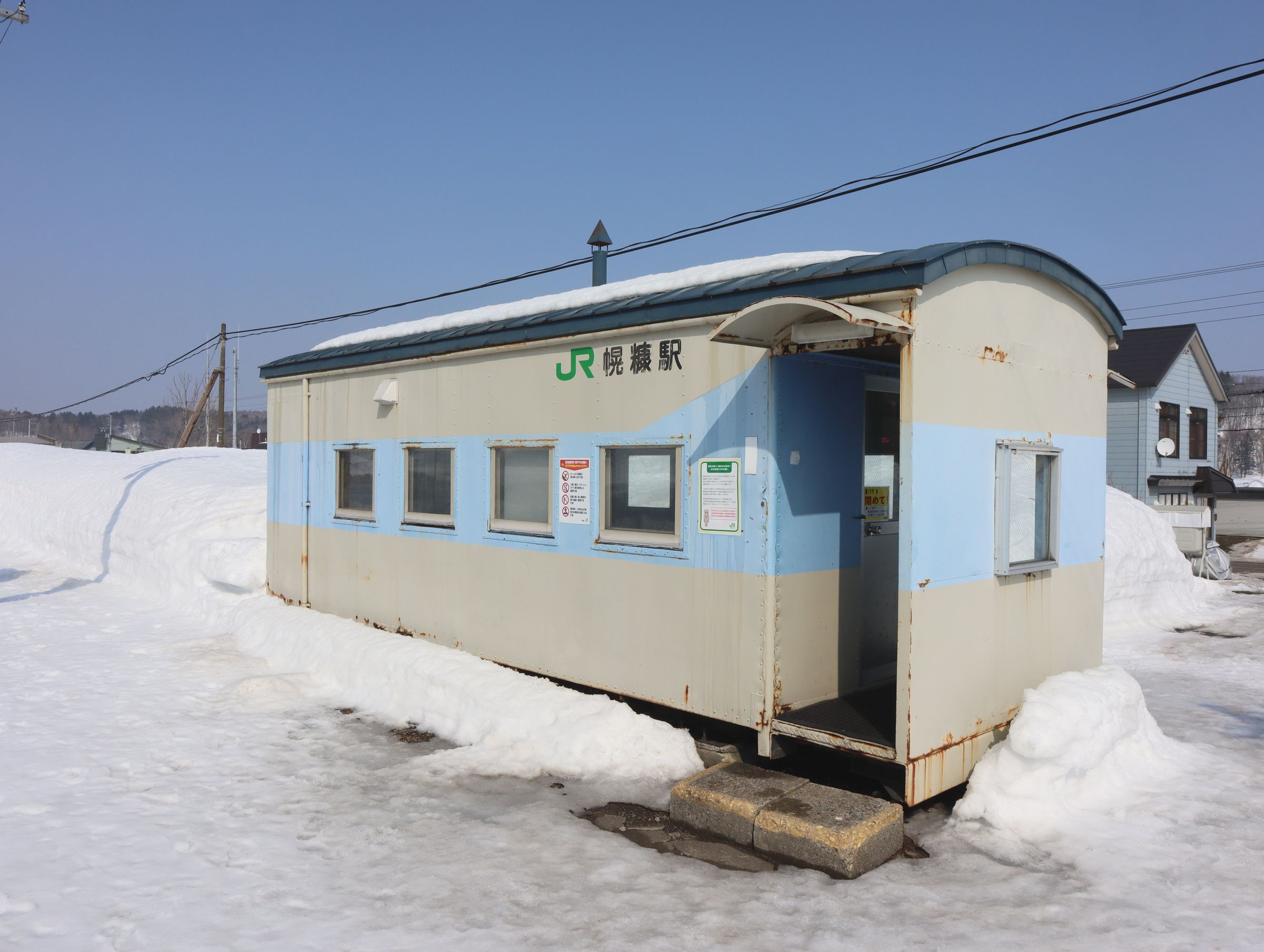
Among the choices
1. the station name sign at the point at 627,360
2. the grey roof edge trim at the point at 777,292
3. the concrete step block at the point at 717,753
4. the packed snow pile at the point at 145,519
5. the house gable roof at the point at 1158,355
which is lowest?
the concrete step block at the point at 717,753

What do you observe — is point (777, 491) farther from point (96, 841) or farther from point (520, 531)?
point (96, 841)

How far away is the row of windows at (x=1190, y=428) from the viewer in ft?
86.4

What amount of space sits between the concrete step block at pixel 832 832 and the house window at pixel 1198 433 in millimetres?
28076

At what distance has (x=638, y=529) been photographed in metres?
6.73

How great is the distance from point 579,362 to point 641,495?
1.21 meters

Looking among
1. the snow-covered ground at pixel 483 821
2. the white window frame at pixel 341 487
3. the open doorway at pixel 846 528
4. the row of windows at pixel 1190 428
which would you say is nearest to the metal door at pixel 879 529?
the open doorway at pixel 846 528

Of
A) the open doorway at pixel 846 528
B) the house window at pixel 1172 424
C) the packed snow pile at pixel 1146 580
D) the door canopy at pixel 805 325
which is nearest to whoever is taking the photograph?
the door canopy at pixel 805 325

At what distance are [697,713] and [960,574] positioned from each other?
203cm

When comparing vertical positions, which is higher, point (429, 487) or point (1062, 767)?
point (429, 487)

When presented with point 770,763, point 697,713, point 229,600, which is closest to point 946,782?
point 770,763


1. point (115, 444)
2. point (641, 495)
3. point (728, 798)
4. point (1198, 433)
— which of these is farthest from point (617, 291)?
point (115, 444)

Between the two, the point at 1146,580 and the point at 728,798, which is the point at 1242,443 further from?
the point at 728,798

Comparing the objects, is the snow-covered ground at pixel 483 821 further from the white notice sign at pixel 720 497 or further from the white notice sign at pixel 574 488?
the white notice sign at pixel 720 497

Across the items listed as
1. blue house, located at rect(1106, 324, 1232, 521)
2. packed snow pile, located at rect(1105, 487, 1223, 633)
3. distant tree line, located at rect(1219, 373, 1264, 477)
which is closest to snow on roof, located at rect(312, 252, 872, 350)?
packed snow pile, located at rect(1105, 487, 1223, 633)
